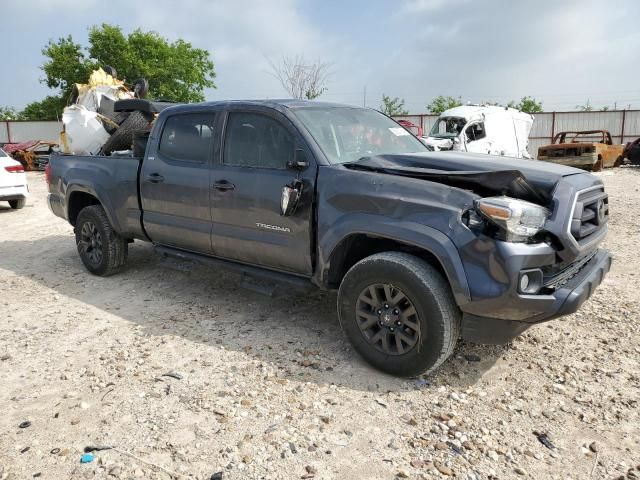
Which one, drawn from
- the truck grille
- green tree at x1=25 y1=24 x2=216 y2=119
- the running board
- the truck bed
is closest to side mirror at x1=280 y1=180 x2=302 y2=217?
the running board

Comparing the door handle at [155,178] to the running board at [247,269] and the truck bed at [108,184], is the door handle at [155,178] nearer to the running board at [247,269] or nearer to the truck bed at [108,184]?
the truck bed at [108,184]

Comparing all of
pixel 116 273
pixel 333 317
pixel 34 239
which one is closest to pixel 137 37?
pixel 34 239

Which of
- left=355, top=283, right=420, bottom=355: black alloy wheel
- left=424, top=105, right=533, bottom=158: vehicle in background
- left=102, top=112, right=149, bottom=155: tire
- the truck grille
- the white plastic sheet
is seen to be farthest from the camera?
left=424, top=105, right=533, bottom=158: vehicle in background

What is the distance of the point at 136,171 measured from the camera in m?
5.18

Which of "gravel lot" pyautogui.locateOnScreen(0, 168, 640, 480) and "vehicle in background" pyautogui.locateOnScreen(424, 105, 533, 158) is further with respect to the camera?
"vehicle in background" pyautogui.locateOnScreen(424, 105, 533, 158)

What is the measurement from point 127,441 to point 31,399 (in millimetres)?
918

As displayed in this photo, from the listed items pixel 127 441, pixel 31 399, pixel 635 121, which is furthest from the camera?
pixel 635 121

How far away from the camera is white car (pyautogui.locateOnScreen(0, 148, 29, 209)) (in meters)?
10.4

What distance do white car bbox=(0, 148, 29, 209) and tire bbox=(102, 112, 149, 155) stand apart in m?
5.32

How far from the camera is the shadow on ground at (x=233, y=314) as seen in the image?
3.59 metres

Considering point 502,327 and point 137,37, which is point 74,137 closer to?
point 502,327

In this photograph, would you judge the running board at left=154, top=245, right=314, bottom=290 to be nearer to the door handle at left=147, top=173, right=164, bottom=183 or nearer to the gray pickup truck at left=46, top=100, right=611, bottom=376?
the gray pickup truck at left=46, top=100, right=611, bottom=376

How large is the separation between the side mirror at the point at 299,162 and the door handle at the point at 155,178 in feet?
5.43

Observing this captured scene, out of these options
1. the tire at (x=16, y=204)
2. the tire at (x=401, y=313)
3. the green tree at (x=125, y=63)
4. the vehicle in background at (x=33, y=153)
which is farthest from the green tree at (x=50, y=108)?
the tire at (x=401, y=313)
